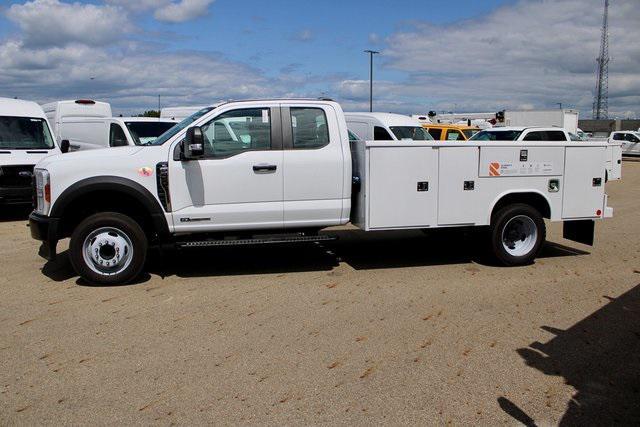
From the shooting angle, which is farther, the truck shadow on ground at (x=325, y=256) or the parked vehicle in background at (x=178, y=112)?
the parked vehicle in background at (x=178, y=112)

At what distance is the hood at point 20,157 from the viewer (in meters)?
11.8

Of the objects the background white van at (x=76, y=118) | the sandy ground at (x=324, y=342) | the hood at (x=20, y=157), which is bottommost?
the sandy ground at (x=324, y=342)

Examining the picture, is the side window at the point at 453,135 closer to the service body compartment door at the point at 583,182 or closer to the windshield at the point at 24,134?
the service body compartment door at the point at 583,182

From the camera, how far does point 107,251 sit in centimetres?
701

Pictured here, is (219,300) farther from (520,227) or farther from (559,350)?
(520,227)

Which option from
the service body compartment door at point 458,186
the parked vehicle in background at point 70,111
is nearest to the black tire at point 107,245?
the service body compartment door at point 458,186

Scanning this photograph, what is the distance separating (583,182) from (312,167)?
3742 mm

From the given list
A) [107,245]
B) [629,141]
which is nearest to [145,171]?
[107,245]

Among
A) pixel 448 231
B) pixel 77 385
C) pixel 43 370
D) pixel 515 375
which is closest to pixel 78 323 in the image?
pixel 43 370

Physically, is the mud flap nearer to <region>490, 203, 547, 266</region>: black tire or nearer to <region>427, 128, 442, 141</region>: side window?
<region>490, 203, 547, 266</region>: black tire

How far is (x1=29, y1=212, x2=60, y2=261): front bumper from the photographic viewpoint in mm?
6820

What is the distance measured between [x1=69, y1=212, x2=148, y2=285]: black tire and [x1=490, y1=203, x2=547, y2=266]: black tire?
4444 millimetres

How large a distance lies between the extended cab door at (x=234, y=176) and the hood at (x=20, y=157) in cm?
639

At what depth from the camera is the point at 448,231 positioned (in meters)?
8.59
